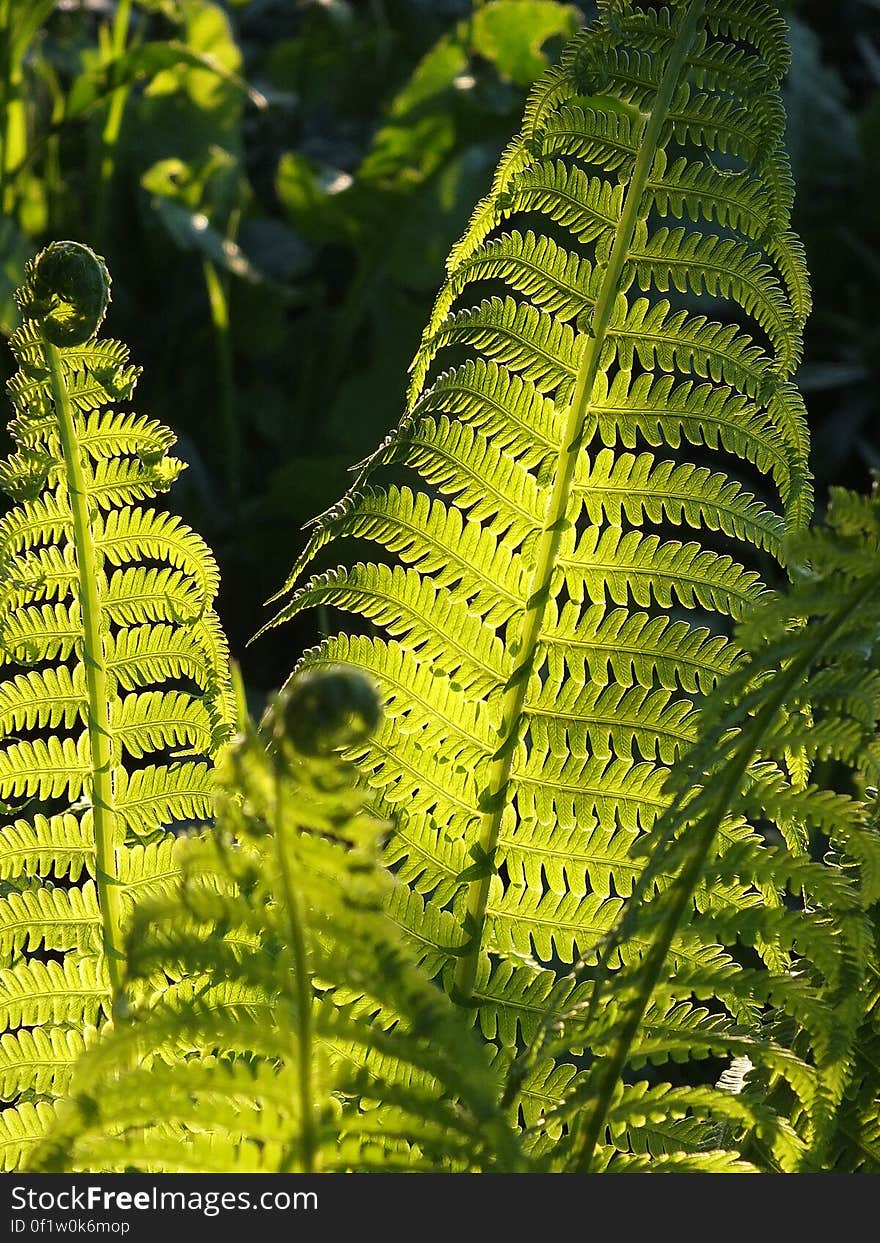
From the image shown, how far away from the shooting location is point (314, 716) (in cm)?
61

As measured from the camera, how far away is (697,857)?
77 cm

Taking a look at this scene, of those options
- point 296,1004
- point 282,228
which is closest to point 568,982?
point 296,1004

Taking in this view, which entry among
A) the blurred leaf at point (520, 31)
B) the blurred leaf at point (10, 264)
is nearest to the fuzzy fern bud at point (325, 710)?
the blurred leaf at point (10, 264)

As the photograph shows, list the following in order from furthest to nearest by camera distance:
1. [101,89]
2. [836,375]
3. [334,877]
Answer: [836,375] < [101,89] < [334,877]

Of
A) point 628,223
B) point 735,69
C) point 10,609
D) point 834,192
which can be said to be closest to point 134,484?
point 10,609

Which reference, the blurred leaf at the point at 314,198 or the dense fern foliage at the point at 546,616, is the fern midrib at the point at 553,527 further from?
the blurred leaf at the point at 314,198

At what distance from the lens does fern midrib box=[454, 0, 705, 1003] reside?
3.27ft

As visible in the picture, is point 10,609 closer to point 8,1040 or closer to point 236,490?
point 8,1040

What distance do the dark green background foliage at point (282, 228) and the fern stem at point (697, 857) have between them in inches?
66.9

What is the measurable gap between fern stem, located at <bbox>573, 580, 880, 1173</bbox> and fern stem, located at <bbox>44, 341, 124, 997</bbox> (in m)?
0.38

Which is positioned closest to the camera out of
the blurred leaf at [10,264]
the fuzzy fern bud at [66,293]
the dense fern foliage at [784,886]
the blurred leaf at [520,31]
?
the dense fern foliage at [784,886]

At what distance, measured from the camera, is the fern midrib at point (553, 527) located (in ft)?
3.27

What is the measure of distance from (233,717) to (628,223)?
1.51 ft

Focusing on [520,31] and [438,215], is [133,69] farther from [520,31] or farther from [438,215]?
[520,31]
